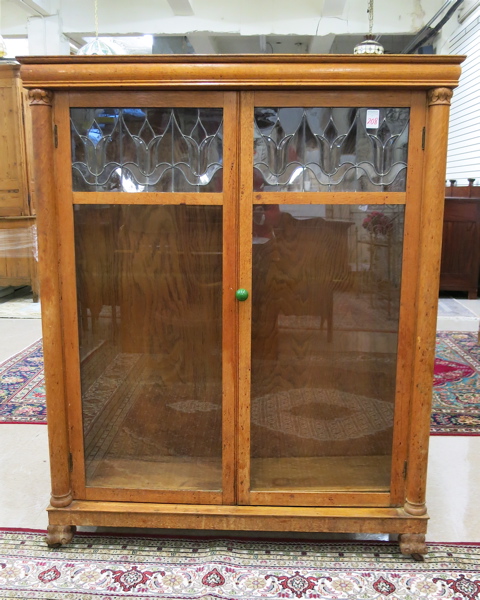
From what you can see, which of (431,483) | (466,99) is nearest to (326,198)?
(431,483)

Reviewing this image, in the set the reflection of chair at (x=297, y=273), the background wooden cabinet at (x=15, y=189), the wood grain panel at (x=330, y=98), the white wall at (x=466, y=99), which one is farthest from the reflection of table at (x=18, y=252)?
the white wall at (x=466, y=99)

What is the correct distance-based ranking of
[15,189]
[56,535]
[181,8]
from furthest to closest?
1. [181,8]
2. [15,189]
3. [56,535]

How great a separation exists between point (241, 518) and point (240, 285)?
2.48 feet

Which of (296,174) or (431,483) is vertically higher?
(296,174)

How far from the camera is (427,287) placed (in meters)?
1.72

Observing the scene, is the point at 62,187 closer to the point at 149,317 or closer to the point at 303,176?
the point at 149,317

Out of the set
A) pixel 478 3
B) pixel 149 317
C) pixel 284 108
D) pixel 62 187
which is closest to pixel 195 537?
pixel 149 317

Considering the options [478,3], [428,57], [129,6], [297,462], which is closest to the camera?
[428,57]

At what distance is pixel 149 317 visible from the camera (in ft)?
6.36

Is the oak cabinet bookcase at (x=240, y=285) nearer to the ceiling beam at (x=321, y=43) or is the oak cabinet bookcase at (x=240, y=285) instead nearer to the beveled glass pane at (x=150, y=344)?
the beveled glass pane at (x=150, y=344)

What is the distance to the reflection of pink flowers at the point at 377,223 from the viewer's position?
5.74ft

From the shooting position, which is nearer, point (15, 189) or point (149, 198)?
point (149, 198)

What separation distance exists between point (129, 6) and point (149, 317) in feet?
26.5

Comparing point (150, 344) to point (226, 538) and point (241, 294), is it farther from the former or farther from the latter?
point (226, 538)
